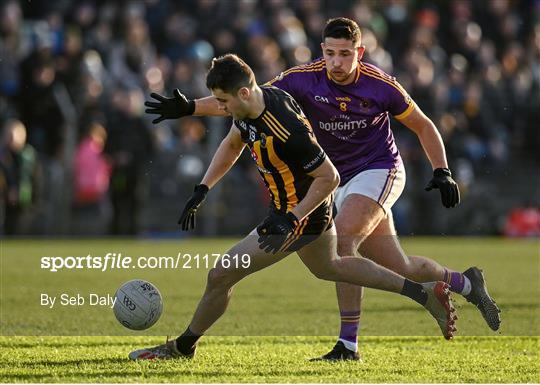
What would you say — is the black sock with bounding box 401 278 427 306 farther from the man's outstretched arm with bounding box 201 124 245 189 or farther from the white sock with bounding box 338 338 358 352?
the man's outstretched arm with bounding box 201 124 245 189

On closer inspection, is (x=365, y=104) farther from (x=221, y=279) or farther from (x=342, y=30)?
(x=221, y=279)

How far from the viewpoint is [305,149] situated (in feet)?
23.0

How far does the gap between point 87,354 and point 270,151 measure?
1851mm

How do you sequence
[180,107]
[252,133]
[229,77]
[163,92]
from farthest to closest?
[163,92] → [180,107] → [252,133] → [229,77]

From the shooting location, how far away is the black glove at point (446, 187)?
26.4 ft

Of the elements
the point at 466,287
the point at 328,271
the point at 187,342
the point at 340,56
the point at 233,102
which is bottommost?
the point at 187,342

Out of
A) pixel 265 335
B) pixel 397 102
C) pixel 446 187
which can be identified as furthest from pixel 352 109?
pixel 265 335

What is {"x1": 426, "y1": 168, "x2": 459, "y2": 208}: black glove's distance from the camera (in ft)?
26.4

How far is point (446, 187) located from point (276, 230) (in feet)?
5.29

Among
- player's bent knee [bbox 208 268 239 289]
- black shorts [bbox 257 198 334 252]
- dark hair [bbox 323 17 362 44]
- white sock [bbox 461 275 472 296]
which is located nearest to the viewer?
black shorts [bbox 257 198 334 252]

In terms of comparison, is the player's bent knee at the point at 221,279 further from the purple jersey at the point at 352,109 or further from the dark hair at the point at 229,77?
the purple jersey at the point at 352,109

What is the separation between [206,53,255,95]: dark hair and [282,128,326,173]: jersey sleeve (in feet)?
1.31

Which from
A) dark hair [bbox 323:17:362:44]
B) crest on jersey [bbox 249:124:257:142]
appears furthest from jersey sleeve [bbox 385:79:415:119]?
crest on jersey [bbox 249:124:257:142]

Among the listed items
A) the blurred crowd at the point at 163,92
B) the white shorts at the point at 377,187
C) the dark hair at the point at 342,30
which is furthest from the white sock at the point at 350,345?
the blurred crowd at the point at 163,92
